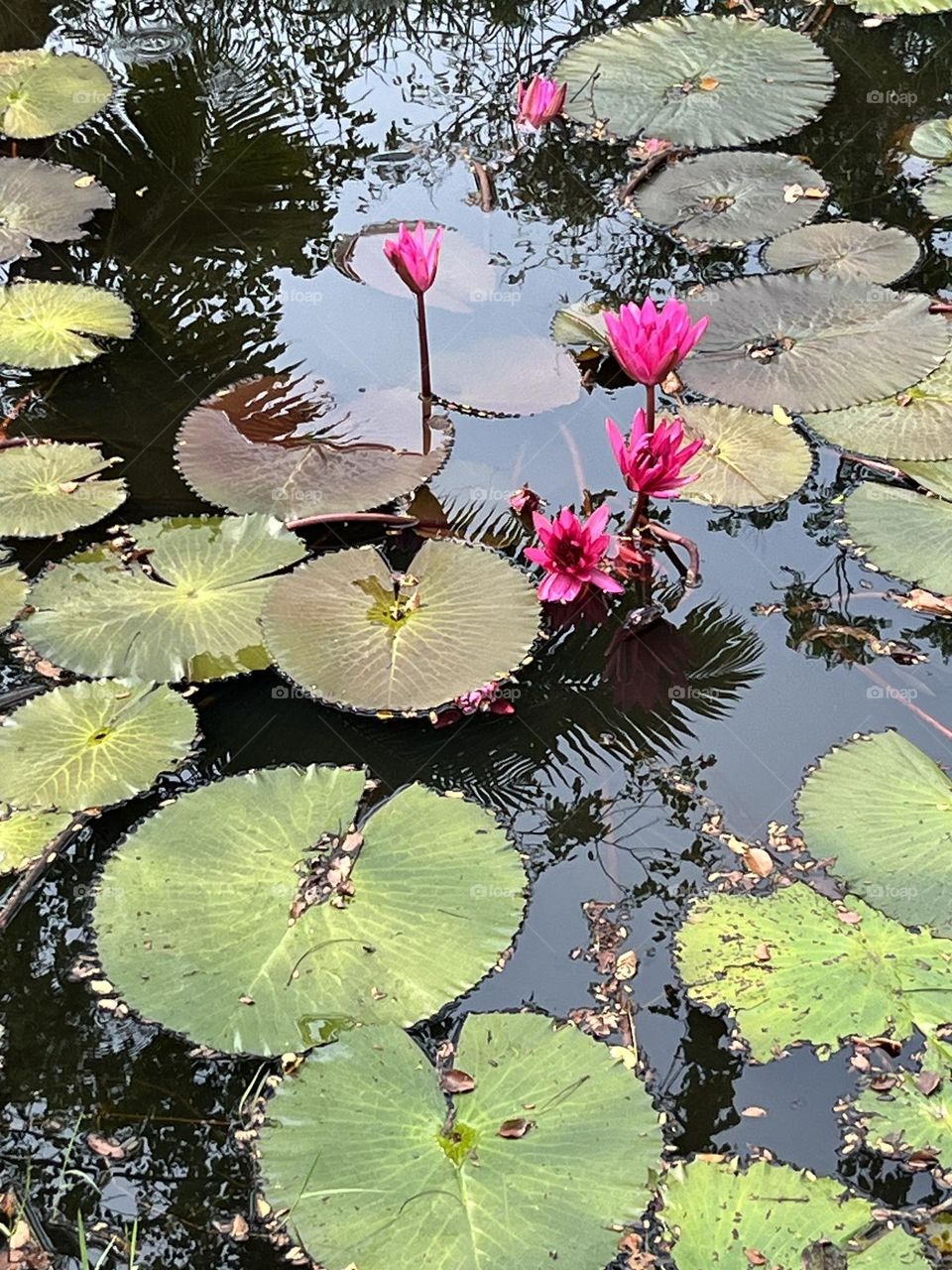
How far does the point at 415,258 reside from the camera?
3.09m

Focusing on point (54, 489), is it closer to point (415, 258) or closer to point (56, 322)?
point (56, 322)

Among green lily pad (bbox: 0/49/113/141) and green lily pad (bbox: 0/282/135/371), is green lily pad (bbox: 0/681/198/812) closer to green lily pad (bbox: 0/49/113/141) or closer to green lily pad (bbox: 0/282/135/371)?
green lily pad (bbox: 0/282/135/371)

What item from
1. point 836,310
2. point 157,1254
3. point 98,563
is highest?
point 836,310

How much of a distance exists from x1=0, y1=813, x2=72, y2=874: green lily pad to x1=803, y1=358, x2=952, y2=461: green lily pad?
2.14m

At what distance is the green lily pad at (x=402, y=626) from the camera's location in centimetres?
254

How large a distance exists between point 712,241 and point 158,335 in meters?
1.76

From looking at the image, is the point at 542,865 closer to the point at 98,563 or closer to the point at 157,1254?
the point at 157,1254

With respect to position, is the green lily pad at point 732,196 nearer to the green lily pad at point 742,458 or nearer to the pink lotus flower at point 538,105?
the pink lotus flower at point 538,105

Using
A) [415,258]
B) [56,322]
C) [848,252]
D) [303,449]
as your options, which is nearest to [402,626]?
[303,449]

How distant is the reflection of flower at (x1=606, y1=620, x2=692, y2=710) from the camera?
2678 millimetres

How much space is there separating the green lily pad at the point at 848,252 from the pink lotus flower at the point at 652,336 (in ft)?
3.34

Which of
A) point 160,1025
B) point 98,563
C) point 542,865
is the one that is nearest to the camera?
point 160,1025

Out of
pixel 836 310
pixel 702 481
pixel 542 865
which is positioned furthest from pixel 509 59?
pixel 542 865

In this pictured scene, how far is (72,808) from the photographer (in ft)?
7.90
